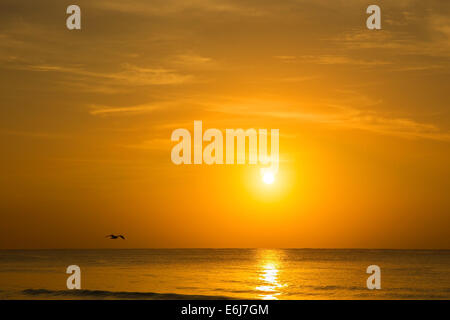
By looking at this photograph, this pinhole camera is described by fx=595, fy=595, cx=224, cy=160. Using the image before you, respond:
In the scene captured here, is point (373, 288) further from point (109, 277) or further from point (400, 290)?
point (109, 277)

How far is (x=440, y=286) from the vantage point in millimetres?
67688

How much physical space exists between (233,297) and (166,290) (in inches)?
372
